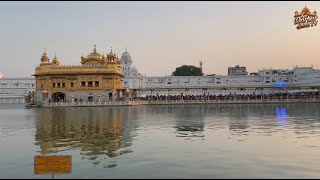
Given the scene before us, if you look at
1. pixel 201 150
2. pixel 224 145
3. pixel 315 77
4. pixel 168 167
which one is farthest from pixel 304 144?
pixel 315 77

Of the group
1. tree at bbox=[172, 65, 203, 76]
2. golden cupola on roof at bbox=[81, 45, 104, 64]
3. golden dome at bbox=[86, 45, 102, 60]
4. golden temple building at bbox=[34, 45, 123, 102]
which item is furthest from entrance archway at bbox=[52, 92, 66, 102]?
tree at bbox=[172, 65, 203, 76]

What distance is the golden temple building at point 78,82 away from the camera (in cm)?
6925

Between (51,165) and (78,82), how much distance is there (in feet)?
199

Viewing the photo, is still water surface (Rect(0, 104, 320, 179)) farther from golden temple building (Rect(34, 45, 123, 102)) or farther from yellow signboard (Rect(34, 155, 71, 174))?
golden temple building (Rect(34, 45, 123, 102))

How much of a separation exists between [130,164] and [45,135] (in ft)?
30.8

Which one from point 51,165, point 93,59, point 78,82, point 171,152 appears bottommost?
point 171,152

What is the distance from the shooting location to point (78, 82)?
69500 mm

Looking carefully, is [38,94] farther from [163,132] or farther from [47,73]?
[163,132]

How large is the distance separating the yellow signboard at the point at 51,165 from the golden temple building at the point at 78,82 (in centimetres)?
5923

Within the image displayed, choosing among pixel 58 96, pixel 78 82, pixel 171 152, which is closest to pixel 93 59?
pixel 78 82

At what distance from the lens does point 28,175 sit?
1166 cm

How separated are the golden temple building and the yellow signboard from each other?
59.2m

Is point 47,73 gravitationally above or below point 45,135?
above

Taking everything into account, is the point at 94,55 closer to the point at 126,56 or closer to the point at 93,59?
the point at 93,59
